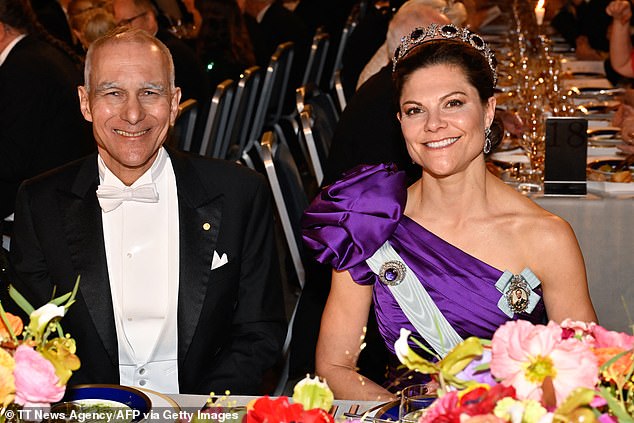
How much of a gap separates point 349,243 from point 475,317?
0.37m

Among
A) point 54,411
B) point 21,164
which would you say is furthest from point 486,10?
point 54,411

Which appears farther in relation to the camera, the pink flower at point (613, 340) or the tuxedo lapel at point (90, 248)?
the tuxedo lapel at point (90, 248)

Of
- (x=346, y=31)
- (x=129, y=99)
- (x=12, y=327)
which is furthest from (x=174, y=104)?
(x=346, y=31)

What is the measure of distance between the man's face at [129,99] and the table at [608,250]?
5.27 feet

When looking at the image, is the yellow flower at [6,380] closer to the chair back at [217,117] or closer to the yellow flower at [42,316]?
the yellow flower at [42,316]

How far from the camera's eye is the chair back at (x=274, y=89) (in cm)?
654

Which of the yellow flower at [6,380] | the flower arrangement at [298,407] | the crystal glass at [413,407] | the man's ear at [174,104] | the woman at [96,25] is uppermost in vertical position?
the woman at [96,25]

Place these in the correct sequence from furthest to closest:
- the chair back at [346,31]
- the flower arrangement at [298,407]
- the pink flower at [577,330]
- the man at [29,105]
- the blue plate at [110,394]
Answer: the chair back at [346,31] → the man at [29,105] → the blue plate at [110,394] → the pink flower at [577,330] → the flower arrangement at [298,407]

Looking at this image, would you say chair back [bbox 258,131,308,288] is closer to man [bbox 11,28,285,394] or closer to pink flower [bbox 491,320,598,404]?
man [bbox 11,28,285,394]

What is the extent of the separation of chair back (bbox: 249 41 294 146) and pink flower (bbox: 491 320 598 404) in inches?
207

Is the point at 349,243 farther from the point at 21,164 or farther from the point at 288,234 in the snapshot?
the point at 21,164

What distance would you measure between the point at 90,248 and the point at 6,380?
1.16m

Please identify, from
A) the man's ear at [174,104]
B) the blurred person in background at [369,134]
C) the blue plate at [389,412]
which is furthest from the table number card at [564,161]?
the blue plate at [389,412]

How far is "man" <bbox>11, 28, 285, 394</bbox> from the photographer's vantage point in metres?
2.47
